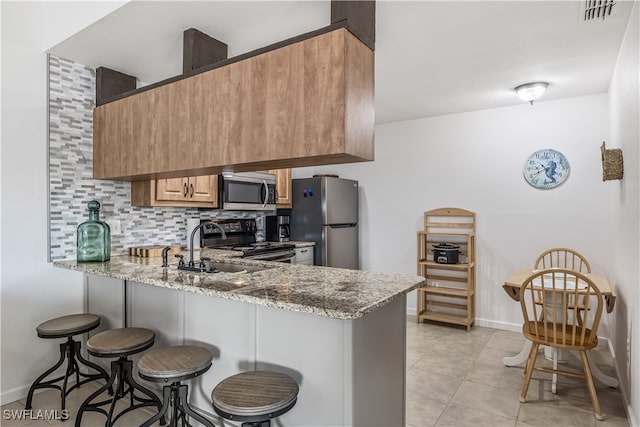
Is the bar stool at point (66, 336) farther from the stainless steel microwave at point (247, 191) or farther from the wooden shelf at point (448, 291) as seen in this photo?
the wooden shelf at point (448, 291)

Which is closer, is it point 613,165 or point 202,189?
point 613,165

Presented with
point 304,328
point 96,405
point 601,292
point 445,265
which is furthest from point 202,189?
point 601,292

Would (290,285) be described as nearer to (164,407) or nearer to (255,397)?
(255,397)

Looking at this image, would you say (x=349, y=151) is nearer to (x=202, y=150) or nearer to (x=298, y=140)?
(x=298, y=140)

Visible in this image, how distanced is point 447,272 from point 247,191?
255 cm

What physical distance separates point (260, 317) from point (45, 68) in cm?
249

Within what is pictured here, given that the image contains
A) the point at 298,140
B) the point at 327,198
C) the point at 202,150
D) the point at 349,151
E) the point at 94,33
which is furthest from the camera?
the point at 327,198

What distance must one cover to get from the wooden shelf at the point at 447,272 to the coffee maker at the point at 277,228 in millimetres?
1623

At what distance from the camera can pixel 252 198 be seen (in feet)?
13.1

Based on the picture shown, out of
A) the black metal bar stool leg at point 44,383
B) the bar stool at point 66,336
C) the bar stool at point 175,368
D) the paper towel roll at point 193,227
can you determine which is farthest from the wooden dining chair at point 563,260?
the black metal bar stool leg at point 44,383

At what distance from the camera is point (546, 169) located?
378cm

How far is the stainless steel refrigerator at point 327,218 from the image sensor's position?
4.40 meters

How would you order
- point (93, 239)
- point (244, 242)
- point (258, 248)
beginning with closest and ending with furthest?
point (93, 239), point (258, 248), point (244, 242)

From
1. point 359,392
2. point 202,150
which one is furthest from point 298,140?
point 359,392
